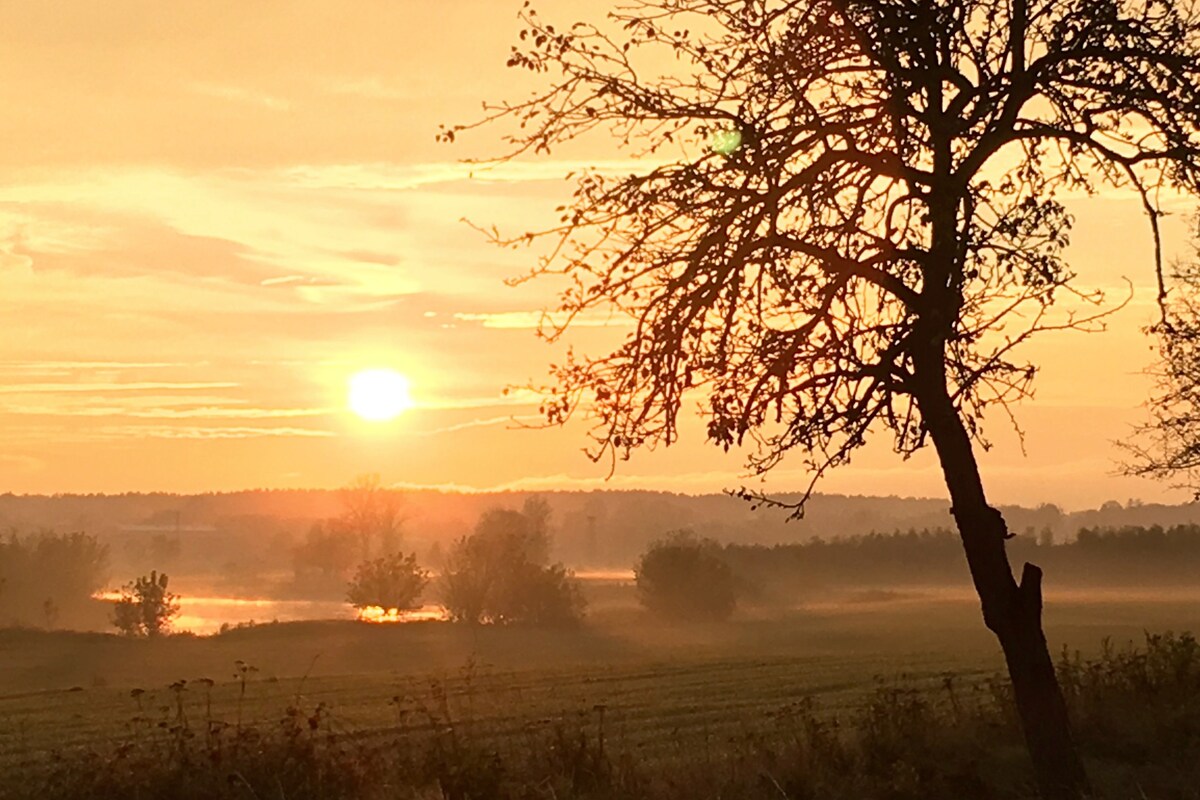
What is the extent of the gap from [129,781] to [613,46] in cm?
732

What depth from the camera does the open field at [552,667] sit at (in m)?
32.6

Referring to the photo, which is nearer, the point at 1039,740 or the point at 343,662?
the point at 1039,740

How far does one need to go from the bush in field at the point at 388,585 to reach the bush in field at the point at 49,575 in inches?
1581

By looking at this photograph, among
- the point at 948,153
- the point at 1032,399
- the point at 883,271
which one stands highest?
the point at 948,153

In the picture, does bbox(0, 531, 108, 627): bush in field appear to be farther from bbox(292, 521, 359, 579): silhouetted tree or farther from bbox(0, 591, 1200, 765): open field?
bbox(0, 591, 1200, 765): open field

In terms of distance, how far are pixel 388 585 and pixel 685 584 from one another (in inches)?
907

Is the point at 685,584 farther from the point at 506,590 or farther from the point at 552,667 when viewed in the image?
the point at 552,667

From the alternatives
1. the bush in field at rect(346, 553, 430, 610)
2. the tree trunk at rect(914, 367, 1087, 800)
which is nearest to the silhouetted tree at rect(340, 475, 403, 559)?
the bush in field at rect(346, 553, 430, 610)

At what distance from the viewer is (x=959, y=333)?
37.9 ft

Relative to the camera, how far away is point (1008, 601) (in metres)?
11.2

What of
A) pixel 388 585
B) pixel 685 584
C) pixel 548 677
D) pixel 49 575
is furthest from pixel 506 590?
pixel 49 575

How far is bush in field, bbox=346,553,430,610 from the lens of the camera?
102m

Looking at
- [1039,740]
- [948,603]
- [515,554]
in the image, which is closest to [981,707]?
[1039,740]

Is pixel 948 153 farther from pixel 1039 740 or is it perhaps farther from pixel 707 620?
pixel 707 620
